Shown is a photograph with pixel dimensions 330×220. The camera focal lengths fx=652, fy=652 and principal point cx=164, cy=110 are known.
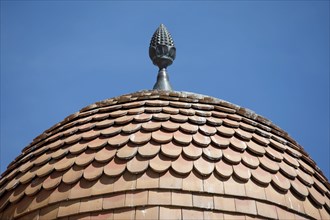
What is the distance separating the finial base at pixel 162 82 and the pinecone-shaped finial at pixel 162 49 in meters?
0.16

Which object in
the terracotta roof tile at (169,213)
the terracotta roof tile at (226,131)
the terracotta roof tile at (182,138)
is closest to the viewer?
the terracotta roof tile at (169,213)

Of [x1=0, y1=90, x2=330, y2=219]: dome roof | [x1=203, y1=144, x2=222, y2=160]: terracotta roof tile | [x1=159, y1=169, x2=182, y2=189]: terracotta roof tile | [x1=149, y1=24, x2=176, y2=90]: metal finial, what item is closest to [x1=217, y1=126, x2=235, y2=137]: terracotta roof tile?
[x1=0, y1=90, x2=330, y2=219]: dome roof

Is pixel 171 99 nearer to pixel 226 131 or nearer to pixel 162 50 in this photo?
pixel 226 131

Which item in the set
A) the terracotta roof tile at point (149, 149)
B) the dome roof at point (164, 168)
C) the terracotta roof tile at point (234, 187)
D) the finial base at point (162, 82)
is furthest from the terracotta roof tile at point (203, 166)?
the finial base at point (162, 82)

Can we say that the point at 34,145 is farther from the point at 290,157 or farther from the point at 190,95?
the point at 290,157

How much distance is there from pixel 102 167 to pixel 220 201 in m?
1.52

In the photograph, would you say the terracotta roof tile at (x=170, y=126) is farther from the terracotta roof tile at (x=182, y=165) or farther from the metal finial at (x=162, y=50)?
the metal finial at (x=162, y=50)

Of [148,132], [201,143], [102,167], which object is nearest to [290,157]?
[201,143]

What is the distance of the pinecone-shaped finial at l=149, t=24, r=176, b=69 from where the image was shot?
1100 centimetres

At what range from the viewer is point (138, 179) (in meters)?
7.61

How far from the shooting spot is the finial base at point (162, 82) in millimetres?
10458

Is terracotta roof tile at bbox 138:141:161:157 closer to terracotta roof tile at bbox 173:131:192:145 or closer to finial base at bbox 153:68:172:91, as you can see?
terracotta roof tile at bbox 173:131:192:145

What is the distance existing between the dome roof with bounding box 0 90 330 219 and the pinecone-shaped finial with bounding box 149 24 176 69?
1559 millimetres

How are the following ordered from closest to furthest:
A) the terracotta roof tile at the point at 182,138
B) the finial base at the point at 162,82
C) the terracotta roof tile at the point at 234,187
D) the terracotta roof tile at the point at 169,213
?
1. the terracotta roof tile at the point at 169,213
2. the terracotta roof tile at the point at 234,187
3. the terracotta roof tile at the point at 182,138
4. the finial base at the point at 162,82
